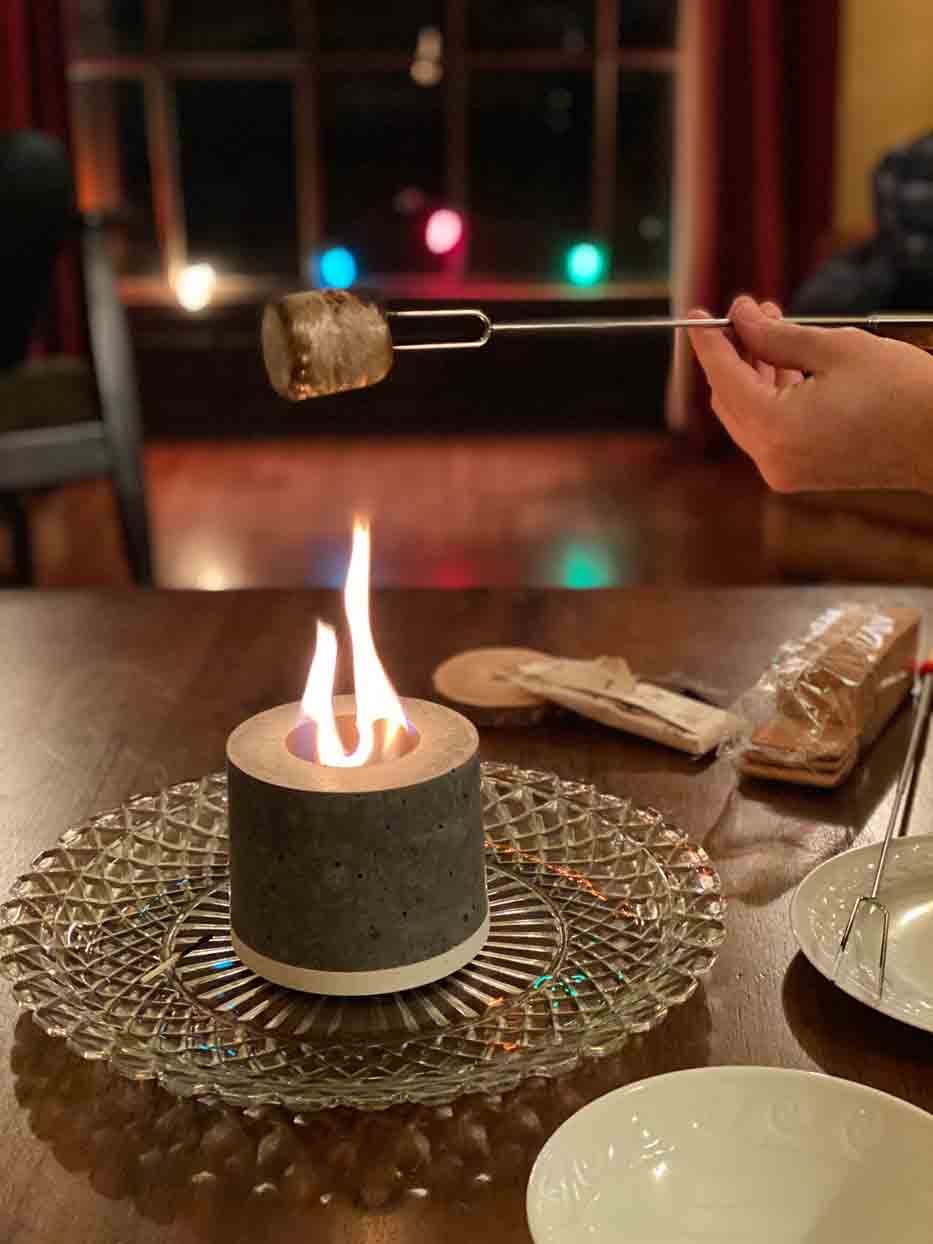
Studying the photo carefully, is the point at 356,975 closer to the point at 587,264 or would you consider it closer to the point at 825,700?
the point at 825,700

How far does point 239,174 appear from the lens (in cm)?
472

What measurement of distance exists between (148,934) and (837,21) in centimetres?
405

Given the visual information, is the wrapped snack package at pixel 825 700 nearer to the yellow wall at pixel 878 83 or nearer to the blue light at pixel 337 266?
the yellow wall at pixel 878 83

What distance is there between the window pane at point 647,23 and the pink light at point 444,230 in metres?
0.73

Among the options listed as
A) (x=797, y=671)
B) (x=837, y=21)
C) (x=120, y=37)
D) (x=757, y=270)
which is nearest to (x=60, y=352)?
(x=120, y=37)

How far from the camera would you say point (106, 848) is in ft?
2.40

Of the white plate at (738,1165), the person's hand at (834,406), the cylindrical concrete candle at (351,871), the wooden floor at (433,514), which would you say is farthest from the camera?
the wooden floor at (433,514)

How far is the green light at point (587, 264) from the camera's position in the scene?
4684 mm

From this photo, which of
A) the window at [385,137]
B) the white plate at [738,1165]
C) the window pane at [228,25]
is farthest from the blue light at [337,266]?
the white plate at [738,1165]

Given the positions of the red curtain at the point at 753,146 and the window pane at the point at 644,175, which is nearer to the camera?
the red curtain at the point at 753,146

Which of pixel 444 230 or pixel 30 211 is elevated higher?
pixel 30 211

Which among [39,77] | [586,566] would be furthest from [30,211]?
[39,77]

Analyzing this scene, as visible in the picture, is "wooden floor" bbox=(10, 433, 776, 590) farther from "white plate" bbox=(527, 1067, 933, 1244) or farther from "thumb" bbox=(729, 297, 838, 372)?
"white plate" bbox=(527, 1067, 933, 1244)

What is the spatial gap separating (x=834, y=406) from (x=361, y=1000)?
364mm
